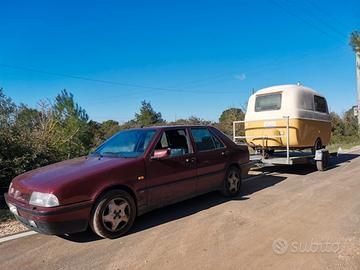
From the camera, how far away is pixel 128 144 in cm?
573

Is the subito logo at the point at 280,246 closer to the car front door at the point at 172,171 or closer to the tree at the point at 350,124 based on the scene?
the car front door at the point at 172,171

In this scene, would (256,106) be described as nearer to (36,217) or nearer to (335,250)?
(335,250)

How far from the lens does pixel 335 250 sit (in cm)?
399

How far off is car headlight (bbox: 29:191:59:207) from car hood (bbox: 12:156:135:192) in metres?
0.06

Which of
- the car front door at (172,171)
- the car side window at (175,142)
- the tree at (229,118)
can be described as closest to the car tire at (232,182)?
the car front door at (172,171)

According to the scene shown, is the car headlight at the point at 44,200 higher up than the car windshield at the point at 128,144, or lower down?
lower down

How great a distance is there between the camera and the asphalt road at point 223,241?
12.4 ft

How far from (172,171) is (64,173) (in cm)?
177

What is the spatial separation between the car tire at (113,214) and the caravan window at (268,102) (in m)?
Result: 6.99

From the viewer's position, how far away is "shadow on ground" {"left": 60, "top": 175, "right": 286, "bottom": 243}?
4773 millimetres

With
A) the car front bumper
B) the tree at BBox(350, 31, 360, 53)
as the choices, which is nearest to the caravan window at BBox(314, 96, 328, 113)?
the car front bumper

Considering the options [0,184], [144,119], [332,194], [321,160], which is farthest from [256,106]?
[144,119]

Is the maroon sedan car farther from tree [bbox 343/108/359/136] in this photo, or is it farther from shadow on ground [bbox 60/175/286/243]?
tree [bbox 343/108/359/136]

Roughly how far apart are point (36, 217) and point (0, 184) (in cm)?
361
